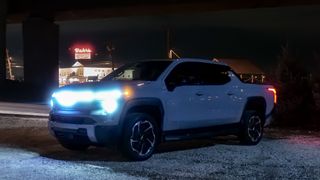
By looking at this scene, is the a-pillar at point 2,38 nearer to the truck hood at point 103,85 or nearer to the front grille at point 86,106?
the truck hood at point 103,85

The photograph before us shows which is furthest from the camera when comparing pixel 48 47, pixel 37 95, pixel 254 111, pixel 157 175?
pixel 48 47

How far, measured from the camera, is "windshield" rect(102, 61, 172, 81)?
39.9 ft

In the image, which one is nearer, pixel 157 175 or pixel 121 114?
pixel 157 175

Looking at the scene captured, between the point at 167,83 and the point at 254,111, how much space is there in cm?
325

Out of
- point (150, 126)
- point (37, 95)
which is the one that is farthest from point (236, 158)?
A: point (37, 95)

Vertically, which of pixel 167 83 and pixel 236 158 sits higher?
pixel 167 83

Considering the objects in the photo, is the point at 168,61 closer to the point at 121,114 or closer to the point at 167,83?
the point at 167,83

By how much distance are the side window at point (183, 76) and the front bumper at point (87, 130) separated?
1581 millimetres

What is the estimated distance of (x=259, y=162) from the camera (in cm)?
1130

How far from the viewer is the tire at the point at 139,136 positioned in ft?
36.3

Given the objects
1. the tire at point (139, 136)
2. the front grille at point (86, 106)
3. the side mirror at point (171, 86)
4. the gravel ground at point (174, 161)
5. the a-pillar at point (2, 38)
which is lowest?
the gravel ground at point (174, 161)

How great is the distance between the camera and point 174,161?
37.0ft

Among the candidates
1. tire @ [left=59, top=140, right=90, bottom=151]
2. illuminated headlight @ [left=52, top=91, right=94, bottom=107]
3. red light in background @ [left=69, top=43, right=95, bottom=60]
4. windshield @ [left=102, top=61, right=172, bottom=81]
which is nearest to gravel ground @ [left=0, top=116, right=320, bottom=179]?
tire @ [left=59, top=140, right=90, bottom=151]

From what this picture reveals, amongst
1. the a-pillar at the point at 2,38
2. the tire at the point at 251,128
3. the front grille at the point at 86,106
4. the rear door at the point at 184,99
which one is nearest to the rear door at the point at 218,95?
the rear door at the point at 184,99
